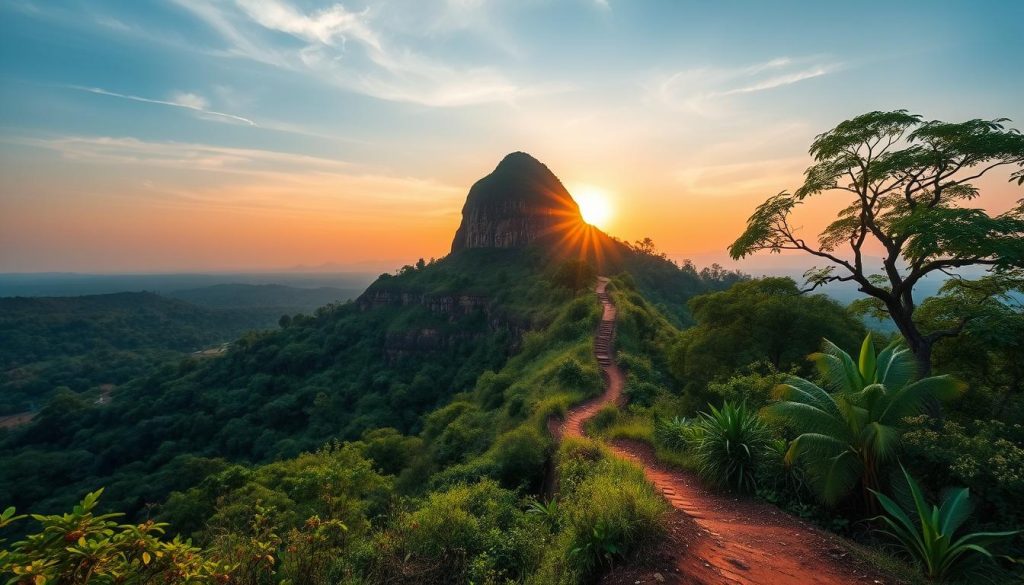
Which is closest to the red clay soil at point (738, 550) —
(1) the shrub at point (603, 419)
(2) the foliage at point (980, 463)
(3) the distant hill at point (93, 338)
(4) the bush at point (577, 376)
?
(2) the foliage at point (980, 463)

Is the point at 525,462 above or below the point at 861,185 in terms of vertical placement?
below

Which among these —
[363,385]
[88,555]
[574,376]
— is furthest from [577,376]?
[363,385]

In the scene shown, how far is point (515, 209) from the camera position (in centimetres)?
9500

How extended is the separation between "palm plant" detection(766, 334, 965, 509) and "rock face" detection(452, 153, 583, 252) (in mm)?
86230

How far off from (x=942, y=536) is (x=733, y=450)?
140 inches

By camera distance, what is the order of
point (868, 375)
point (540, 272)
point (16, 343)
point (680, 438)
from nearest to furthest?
point (868, 375) < point (680, 438) < point (540, 272) < point (16, 343)

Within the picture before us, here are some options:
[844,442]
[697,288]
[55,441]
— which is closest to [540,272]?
[697,288]

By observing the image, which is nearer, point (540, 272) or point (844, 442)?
point (844, 442)

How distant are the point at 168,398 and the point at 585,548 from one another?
74.0m

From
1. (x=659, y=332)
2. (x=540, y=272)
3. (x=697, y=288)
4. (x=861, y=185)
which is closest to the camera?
(x=861, y=185)

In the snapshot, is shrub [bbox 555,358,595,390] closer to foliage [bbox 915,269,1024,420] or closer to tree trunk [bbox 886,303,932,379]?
tree trunk [bbox 886,303,932,379]

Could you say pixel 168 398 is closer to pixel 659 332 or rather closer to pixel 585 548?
pixel 659 332

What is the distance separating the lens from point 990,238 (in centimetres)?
900

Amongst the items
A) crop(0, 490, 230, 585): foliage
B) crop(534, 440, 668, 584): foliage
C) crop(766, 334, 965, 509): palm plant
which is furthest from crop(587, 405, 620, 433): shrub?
crop(0, 490, 230, 585): foliage
